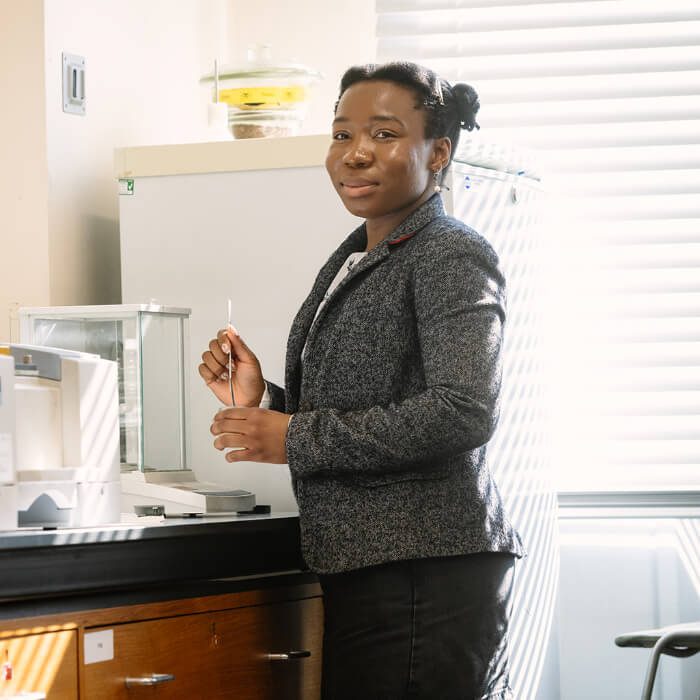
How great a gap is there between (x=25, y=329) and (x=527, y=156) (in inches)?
44.1

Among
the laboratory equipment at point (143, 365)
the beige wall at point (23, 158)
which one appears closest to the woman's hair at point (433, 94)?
the laboratory equipment at point (143, 365)

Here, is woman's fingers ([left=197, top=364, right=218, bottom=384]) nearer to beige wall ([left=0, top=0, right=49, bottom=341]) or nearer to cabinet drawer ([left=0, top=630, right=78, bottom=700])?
cabinet drawer ([left=0, top=630, right=78, bottom=700])

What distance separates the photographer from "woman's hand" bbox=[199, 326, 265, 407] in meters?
1.66

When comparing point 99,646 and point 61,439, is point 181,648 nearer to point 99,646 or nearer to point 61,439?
point 99,646

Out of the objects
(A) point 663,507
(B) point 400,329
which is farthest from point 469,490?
(A) point 663,507

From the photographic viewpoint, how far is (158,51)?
8.90 ft

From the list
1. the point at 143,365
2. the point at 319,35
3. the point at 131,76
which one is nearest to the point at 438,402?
the point at 143,365

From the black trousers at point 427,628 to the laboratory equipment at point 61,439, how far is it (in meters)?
0.38

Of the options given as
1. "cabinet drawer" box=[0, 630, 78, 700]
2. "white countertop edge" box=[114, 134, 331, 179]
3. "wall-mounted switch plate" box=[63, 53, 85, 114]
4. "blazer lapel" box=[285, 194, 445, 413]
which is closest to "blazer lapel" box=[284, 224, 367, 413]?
"blazer lapel" box=[285, 194, 445, 413]

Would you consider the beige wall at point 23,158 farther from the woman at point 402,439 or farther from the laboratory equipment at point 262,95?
the woman at point 402,439

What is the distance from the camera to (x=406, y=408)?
54.2 inches

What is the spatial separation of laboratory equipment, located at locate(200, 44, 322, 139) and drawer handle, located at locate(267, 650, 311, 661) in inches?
44.4

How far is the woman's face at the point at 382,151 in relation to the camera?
153 centimetres

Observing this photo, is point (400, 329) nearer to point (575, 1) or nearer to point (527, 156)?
point (527, 156)
